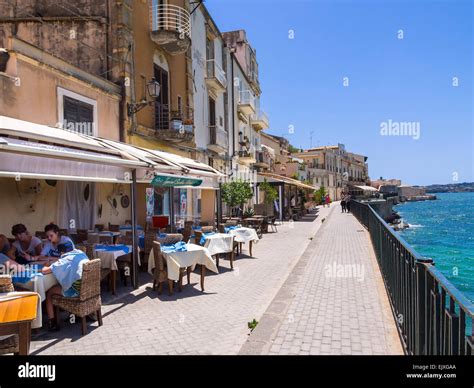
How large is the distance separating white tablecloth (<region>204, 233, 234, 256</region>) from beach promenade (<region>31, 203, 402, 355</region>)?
0.63m

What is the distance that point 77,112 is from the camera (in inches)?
432

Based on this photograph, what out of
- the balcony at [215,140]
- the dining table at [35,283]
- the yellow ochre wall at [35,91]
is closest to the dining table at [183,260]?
the dining table at [35,283]

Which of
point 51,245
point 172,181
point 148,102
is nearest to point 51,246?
point 51,245

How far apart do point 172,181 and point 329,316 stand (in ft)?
17.9

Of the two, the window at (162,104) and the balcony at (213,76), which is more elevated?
the balcony at (213,76)

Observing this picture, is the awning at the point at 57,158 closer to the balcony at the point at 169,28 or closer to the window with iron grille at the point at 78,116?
the window with iron grille at the point at 78,116

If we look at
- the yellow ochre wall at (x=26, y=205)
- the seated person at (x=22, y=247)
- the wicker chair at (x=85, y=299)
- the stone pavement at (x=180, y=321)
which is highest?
the yellow ochre wall at (x=26, y=205)

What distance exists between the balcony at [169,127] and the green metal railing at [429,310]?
1129cm

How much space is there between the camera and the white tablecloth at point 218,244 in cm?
957

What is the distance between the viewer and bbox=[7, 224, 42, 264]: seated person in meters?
6.13

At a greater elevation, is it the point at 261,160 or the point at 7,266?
the point at 261,160

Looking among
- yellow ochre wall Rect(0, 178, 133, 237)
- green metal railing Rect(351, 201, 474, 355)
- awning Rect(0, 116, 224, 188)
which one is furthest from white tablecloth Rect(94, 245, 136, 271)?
green metal railing Rect(351, 201, 474, 355)

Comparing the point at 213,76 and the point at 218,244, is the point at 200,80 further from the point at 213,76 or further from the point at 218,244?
the point at 218,244

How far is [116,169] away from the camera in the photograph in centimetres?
775
